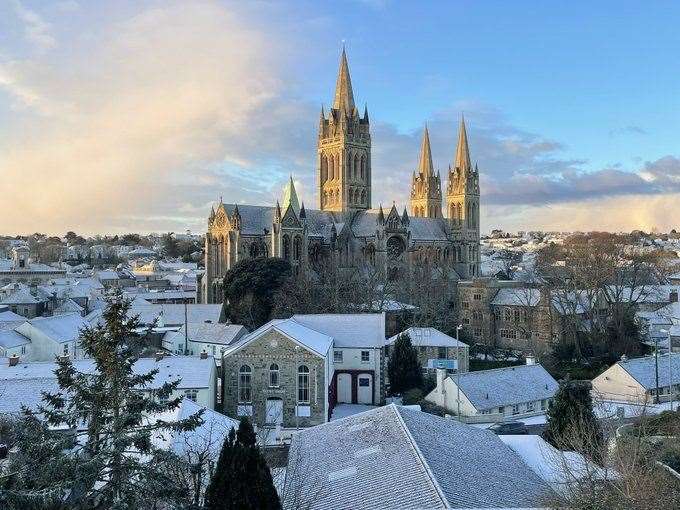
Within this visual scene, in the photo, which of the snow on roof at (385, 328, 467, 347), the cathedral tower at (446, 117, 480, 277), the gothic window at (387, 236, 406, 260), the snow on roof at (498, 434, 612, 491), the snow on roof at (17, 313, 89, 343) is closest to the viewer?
the snow on roof at (498, 434, 612, 491)

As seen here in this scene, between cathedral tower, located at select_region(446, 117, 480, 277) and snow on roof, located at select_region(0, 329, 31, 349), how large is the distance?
64.8 metres

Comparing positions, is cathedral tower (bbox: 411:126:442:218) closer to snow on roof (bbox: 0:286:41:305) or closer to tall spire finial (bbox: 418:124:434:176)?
tall spire finial (bbox: 418:124:434:176)

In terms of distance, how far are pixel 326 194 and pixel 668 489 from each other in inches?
3091

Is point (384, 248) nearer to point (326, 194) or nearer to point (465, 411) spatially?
point (326, 194)

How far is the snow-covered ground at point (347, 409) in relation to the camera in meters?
35.5

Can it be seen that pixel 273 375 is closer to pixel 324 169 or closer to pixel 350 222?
pixel 350 222

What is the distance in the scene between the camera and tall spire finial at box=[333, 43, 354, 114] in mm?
91119

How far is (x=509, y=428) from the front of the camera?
102ft

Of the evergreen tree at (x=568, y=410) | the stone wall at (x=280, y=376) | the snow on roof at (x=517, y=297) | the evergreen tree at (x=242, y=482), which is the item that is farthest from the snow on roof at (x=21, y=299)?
the evergreen tree at (x=242, y=482)

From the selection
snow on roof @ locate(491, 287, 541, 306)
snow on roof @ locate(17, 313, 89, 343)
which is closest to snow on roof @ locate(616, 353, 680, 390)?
snow on roof @ locate(491, 287, 541, 306)

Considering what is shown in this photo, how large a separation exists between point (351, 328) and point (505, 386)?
32.6ft

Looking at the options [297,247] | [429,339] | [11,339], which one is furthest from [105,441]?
[297,247]

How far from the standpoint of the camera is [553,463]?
2028cm

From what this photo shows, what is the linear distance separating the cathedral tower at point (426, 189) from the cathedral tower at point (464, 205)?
171 inches
